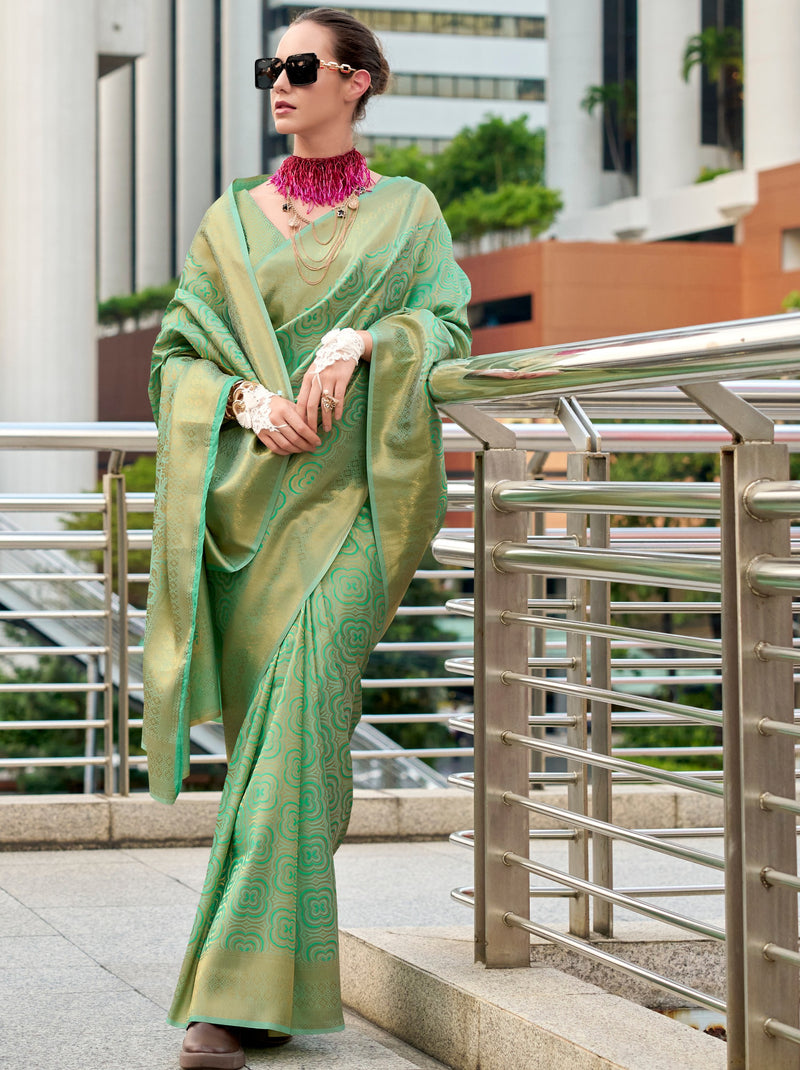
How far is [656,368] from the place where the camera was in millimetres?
2156

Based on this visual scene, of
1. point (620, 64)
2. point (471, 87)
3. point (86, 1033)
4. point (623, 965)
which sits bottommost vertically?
point (86, 1033)

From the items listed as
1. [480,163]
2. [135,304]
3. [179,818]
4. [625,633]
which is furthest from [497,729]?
[135,304]

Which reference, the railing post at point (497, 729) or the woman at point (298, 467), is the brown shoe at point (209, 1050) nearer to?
the woman at point (298, 467)

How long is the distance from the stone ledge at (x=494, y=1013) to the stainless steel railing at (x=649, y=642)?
0.26 ft

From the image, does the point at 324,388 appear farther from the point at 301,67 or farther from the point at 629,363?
the point at 629,363

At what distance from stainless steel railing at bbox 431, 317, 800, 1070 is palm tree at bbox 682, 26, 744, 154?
5025cm

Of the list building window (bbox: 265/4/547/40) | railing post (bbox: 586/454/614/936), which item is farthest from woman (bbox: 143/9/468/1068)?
building window (bbox: 265/4/547/40)

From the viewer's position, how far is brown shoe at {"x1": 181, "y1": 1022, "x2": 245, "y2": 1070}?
2.58 metres

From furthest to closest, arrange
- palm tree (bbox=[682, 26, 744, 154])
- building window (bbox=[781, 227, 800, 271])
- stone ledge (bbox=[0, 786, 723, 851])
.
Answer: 1. palm tree (bbox=[682, 26, 744, 154])
2. building window (bbox=[781, 227, 800, 271])
3. stone ledge (bbox=[0, 786, 723, 851])

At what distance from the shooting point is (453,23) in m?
76.6

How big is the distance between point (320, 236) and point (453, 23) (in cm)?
7743

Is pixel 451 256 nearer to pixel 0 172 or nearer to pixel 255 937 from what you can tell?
pixel 255 937

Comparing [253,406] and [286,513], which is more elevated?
[253,406]

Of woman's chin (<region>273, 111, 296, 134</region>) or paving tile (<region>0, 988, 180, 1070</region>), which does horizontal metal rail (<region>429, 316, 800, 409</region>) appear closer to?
woman's chin (<region>273, 111, 296, 134</region>)
